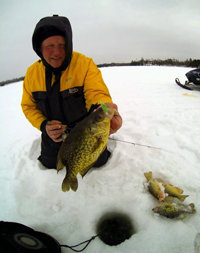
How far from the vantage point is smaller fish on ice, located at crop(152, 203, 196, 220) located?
5.90ft

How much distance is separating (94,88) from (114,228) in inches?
80.0

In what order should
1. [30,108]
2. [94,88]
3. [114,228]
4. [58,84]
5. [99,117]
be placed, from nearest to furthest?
1. [99,117]
2. [114,228]
3. [94,88]
4. [58,84]
5. [30,108]

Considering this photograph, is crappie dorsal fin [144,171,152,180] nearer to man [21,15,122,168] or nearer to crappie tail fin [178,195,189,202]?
crappie tail fin [178,195,189,202]

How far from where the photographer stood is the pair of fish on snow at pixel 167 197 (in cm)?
180

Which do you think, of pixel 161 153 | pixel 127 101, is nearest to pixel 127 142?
pixel 161 153

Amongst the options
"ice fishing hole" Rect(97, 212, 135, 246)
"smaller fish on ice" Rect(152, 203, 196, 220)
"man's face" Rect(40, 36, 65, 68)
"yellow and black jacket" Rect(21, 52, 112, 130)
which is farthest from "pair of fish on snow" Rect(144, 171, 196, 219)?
"man's face" Rect(40, 36, 65, 68)

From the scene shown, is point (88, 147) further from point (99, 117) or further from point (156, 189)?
point (156, 189)

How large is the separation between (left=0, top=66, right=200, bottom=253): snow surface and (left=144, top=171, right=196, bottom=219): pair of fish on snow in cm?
8

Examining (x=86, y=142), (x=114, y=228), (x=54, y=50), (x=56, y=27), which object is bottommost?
Answer: (x=114, y=228)

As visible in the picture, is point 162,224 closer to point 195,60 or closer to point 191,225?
point 191,225

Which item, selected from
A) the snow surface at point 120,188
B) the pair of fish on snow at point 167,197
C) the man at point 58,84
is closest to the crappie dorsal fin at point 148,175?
the pair of fish on snow at point 167,197

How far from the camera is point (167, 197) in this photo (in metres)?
2.02

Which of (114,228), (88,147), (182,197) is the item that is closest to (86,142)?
(88,147)

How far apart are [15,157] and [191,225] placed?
3405 mm
